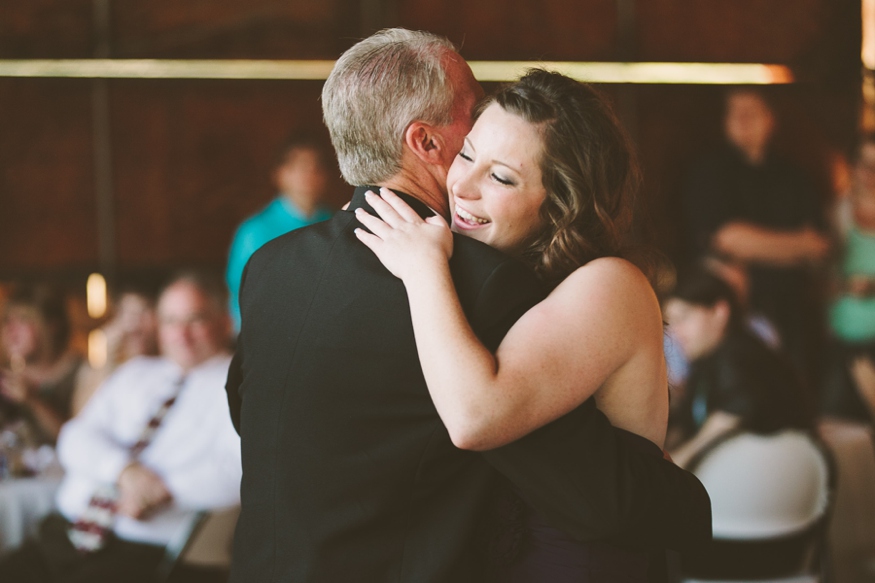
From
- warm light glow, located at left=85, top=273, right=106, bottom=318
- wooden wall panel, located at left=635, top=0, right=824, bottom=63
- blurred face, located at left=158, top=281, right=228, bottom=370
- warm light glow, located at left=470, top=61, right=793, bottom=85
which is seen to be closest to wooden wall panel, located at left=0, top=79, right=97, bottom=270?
warm light glow, located at left=85, top=273, right=106, bottom=318

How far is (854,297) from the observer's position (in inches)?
194

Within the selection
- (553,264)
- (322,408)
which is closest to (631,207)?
(553,264)

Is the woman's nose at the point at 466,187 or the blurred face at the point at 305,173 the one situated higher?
the woman's nose at the point at 466,187

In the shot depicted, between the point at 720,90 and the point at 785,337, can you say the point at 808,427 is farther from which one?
the point at 720,90

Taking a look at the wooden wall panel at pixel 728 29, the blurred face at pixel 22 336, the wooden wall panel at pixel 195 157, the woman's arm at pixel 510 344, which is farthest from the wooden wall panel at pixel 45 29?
the woman's arm at pixel 510 344

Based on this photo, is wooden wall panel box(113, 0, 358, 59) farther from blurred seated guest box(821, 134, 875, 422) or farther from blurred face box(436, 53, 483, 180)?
blurred face box(436, 53, 483, 180)

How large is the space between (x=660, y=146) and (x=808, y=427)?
3531mm

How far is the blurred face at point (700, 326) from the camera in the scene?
337 cm

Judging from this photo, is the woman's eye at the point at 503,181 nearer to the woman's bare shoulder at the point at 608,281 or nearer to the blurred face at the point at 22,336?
the woman's bare shoulder at the point at 608,281

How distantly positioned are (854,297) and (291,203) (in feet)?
10.0

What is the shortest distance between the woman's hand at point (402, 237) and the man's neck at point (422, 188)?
0.18ft

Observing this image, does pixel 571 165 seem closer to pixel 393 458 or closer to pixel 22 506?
pixel 393 458

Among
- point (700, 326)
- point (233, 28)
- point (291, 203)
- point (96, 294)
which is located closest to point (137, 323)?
point (291, 203)

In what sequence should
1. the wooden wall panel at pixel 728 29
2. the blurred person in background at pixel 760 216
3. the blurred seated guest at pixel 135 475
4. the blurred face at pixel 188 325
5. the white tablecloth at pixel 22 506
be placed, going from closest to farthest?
the blurred seated guest at pixel 135 475 → the white tablecloth at pixel 22 506 → the blurred face at pixel 188 325 → the blurred person in background at pixel 760 216 → the wooden wall panel at pixel 728 29
